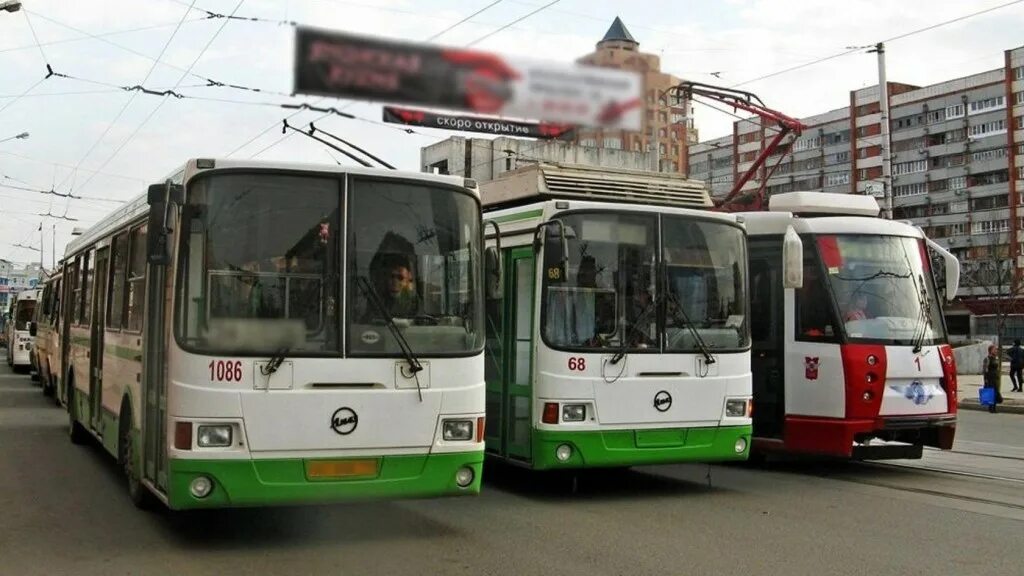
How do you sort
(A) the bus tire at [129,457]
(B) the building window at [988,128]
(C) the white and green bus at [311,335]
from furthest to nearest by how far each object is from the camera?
(B) the building window at [988,128] → (A) the bus tire at [129,457] → (C) the white and green bus at [311,335]

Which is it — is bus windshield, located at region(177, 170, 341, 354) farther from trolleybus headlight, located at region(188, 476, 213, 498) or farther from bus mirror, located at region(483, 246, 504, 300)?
bus mirror, located at region(483, 246, 504, 300)

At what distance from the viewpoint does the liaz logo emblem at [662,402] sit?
959 cm

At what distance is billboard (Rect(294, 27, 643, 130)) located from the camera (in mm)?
5152

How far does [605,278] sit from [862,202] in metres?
3.98

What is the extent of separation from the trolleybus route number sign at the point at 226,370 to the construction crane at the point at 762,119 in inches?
303

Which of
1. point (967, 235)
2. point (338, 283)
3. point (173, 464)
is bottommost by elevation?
point (173, 464)

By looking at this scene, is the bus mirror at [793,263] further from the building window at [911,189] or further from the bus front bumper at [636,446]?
the building window at [911,189]

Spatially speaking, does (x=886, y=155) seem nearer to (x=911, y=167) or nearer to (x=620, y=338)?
(x=620, y=338)

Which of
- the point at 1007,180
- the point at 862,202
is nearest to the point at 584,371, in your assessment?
the point at 862,202

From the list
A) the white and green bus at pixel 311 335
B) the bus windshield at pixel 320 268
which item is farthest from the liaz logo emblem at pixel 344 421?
the bus windshield at pixel 320 268

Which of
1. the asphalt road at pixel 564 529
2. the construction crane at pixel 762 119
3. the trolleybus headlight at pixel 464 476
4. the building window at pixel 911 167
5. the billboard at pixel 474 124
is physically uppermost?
the building window at pixel 911 167

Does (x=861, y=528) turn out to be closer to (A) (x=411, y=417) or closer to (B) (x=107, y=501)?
(A) (x=411, y=417)

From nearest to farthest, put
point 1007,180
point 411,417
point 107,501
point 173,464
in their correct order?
point 173,464 → point 411,417 → point 107,501 → point 1007,180

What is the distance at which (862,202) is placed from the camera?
1199 cm
